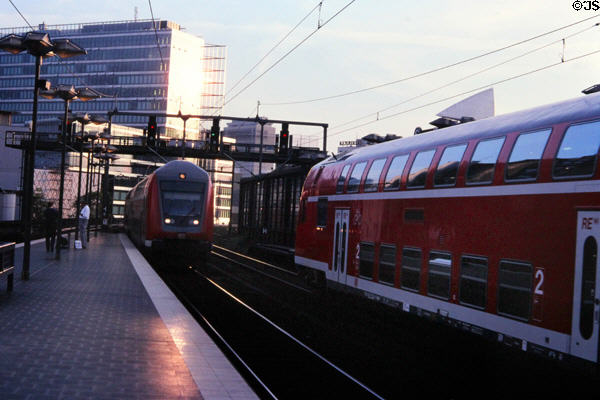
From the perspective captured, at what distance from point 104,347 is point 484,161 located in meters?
5.89

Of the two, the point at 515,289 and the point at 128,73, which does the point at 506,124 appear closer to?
the point at 515,289

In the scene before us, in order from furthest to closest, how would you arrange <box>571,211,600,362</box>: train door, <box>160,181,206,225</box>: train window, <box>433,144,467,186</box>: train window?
<box>160,181,206,225</box>: train window → <box>433,144,467,186</box>: train window → <box>571,211,600,362</box>: train door

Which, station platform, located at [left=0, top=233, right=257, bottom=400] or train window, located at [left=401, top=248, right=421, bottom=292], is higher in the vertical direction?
train window, located at [left=401, top=248, right=421, bottom=292]

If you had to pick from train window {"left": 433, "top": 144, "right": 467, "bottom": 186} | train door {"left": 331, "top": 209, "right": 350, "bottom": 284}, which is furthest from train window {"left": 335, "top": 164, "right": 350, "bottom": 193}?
train window {"left": 433, "top": 144, "right": 467, "bottom": 186}

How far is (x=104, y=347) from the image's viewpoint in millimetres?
9891

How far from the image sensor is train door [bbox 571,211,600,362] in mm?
8164

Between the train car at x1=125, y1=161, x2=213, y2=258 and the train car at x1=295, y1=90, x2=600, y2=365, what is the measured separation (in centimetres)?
1081

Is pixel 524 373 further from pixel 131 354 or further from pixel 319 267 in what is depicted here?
pixel 319 267

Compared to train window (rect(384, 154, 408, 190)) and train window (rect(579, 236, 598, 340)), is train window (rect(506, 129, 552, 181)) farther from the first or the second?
train window (rect(384, 154, 408, 190))

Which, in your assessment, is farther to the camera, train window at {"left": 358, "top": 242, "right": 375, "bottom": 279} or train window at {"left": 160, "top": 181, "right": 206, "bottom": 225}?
train window at {"left": 160, "top": 181, "right": 206, "bottom": 225}


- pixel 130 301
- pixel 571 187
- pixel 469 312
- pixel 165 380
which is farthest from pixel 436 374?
pixel 130 301

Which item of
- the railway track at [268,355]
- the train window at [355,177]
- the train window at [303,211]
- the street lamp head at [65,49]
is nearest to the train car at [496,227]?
the train window at [355,177]

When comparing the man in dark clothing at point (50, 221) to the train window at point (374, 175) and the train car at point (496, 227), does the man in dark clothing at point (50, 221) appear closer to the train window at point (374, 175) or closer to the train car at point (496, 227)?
the train car at point (496, 227)

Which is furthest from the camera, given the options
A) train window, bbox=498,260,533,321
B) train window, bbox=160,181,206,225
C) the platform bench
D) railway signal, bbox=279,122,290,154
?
railway signal, bbox=279,122,290,154
